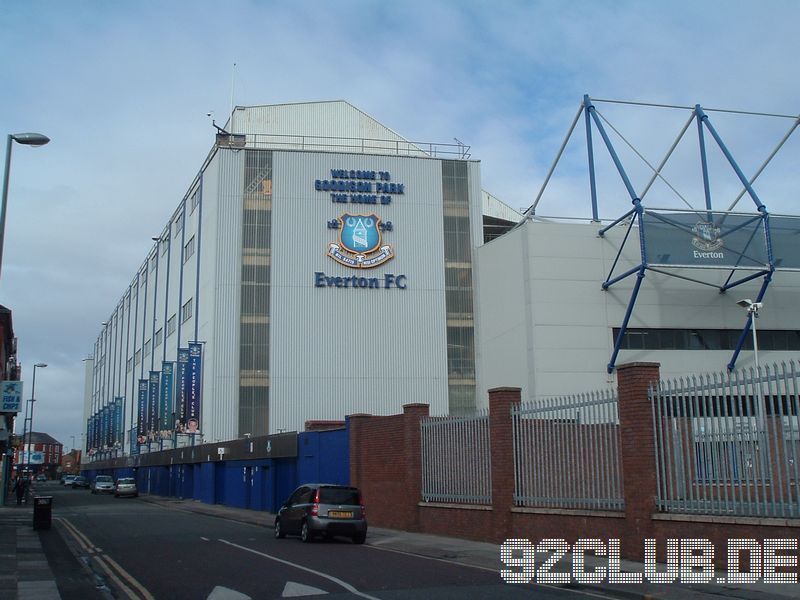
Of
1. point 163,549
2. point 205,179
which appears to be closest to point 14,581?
point 163,549

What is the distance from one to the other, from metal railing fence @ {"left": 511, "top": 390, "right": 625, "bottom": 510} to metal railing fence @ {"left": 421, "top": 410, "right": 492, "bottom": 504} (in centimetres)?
144

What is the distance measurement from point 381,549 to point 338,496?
7.57 feet

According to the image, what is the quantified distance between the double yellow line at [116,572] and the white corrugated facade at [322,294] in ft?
72.7

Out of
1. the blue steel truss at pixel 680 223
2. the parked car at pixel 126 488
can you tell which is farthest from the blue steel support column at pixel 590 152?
the parked car at pixel 126 488

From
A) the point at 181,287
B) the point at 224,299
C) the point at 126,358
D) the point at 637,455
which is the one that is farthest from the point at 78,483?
the point at 637,455

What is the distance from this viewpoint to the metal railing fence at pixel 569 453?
54.4 feet

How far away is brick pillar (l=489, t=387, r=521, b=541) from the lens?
19516 millimetres

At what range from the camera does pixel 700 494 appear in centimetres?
1445

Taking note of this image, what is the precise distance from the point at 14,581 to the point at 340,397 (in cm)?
3263

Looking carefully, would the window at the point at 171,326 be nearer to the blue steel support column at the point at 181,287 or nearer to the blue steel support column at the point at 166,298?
the blue steel support column at the point at 166,298

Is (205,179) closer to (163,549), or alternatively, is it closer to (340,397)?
(340,397)

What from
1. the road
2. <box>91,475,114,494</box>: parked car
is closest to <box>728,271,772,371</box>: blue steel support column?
the road

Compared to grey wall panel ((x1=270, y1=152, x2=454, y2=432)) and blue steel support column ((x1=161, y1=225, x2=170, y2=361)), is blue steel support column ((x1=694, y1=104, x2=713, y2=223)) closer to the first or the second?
grey wall panel ((x1=270, y1=152, x2=454, y2=432))

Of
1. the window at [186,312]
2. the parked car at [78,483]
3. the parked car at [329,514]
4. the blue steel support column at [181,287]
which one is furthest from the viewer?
the parked car at [78,483]
